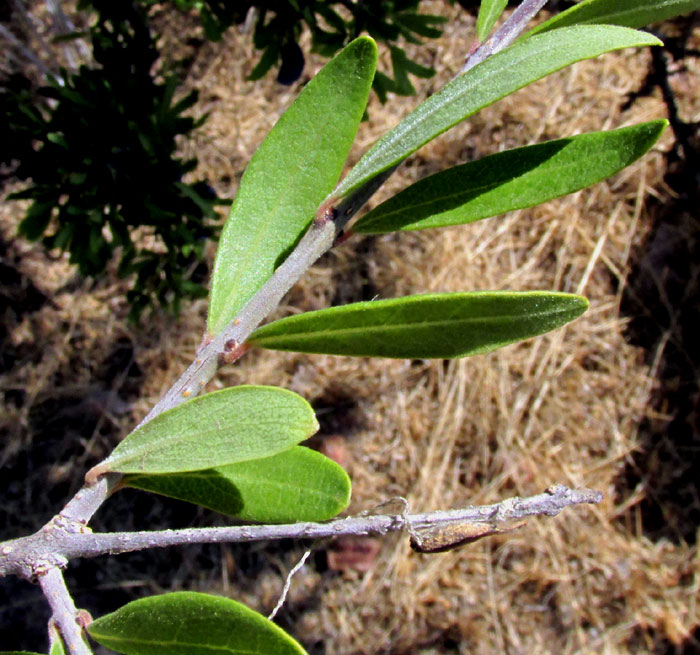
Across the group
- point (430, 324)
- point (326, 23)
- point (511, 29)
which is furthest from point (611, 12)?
point (326, 23)

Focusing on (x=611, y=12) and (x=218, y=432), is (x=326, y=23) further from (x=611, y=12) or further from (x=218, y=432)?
(x=218, y=432)

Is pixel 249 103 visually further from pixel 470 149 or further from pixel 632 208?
pixel 632 208

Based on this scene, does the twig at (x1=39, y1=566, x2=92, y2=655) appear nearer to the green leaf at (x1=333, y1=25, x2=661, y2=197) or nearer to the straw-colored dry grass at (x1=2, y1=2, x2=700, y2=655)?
the green leaf at (x1=333, y1=25, x2=661, y2=197)

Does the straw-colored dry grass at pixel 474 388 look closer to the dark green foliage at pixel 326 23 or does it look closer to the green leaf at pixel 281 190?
the dark green foliage at pixel 326 23

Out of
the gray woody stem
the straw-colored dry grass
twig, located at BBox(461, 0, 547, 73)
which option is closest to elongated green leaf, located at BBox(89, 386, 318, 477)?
the gray woody stem

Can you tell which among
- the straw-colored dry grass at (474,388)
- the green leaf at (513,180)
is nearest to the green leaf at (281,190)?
the green leaf at (513,180)

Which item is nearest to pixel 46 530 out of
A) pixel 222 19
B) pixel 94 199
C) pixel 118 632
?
pixel 118 632
